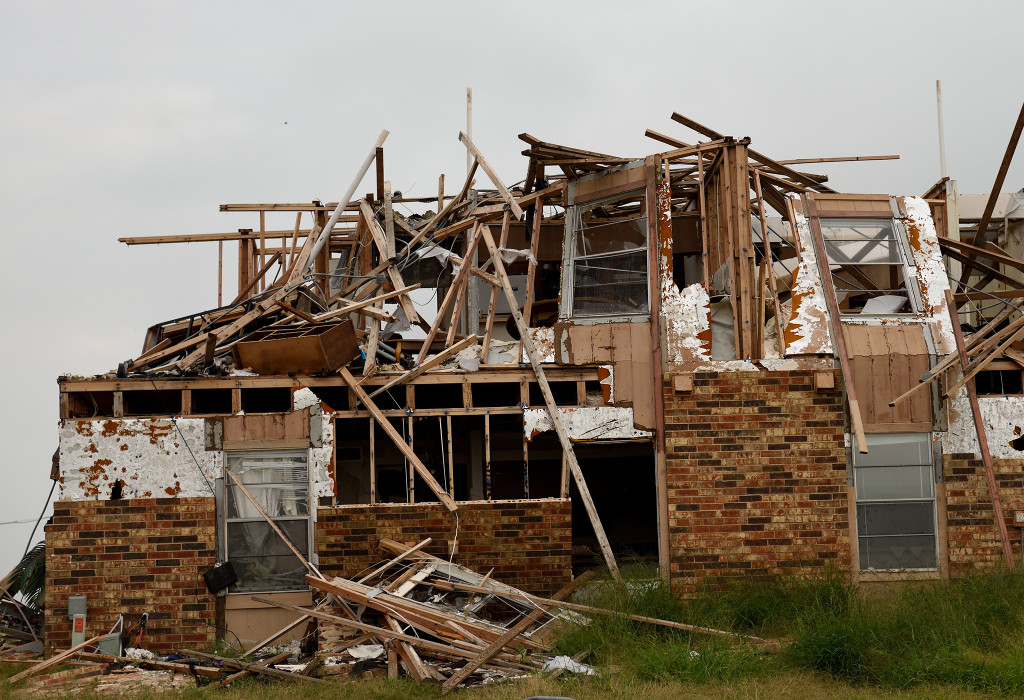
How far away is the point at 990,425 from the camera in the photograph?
10477 mm

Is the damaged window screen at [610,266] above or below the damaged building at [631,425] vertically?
above

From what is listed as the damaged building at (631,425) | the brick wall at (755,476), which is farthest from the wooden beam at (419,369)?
the brick wall at (755,476)

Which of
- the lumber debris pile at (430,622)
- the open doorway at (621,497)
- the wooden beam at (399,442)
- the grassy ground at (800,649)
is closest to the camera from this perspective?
the grassy ground at (800,649)

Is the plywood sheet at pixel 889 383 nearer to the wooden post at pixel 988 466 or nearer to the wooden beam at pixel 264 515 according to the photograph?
the wooden post at pixel 988 466

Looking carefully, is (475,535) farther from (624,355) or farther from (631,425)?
(624,355)

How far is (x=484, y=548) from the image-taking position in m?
10.4

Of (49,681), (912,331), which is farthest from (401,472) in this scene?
(912,331)

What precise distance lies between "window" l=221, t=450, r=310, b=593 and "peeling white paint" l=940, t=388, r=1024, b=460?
6.92 metres

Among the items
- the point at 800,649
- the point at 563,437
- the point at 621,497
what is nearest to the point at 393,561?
the point at 563,437

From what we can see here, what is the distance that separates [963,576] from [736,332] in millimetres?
3401

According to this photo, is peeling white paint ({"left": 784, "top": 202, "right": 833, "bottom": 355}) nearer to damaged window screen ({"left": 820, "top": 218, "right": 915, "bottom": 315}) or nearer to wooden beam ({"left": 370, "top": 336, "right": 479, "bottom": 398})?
damaged window screen ({"left": 820, "top": 218, "right": 915, "bottom": 315})

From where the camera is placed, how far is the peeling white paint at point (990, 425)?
10.4 meters

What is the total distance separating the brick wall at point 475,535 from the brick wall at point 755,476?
1254mm

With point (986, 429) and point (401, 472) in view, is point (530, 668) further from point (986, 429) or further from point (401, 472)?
point (401, 472)
